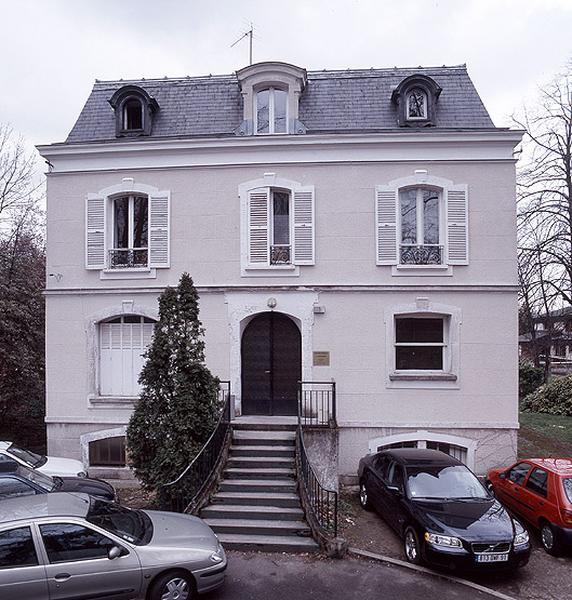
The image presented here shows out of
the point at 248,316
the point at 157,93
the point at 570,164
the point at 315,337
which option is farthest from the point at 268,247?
the point at 570,164

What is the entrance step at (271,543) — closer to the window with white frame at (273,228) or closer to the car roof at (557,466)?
the car roof at (557,466)

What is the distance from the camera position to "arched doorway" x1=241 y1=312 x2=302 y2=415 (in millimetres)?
12227

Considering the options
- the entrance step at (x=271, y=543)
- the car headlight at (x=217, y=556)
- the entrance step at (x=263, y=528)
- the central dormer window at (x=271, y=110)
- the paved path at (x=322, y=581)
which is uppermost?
the central dormer window at (x=271, y=110)

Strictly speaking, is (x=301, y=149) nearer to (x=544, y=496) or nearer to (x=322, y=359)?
(x=322, y=359)

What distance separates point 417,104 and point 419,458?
905 centimetres

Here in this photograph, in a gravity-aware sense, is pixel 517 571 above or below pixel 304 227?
below

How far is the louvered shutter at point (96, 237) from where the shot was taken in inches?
490

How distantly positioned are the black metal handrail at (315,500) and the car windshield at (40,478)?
16.0 ft

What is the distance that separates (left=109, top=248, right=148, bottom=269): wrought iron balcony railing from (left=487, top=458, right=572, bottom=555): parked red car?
10.1 meters

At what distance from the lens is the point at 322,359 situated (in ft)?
38.9

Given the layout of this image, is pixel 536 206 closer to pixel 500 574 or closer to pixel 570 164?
pixel 570 164

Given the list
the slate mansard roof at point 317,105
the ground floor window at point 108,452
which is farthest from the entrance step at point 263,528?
the slate mansard roof at point 317,105

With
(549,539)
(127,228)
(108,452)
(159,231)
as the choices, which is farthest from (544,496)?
(127,228)

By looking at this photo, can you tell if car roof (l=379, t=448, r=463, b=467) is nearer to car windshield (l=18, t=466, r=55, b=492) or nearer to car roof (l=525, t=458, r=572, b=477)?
car roof (l=525, t=458, r=572, b=477)
